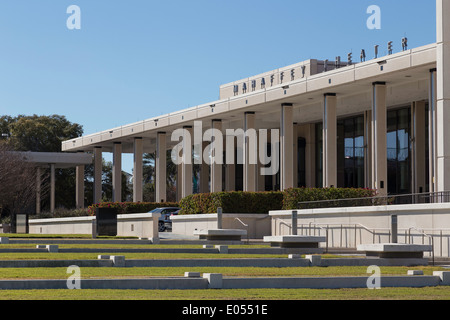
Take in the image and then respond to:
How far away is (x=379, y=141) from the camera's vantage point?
37281mm

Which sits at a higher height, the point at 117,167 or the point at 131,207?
the point at 117,167

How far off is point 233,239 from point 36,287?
56.5 ft

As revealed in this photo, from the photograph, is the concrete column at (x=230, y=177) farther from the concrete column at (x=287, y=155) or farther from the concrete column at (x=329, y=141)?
the concrete column at (x=329, y=141)

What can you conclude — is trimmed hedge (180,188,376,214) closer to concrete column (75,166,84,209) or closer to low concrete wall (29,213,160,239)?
low concrete wall (29,213,160,239)

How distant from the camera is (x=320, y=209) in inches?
1264

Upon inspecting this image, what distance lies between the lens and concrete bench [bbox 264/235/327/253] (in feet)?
84.7

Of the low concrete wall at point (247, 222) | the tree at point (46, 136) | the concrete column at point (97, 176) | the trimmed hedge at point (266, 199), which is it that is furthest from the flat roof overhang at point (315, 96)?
the tree at point (46, 136)

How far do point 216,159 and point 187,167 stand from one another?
17.2ft

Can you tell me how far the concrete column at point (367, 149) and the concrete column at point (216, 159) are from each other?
902cm

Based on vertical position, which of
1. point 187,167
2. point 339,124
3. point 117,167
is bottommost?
point 187,167

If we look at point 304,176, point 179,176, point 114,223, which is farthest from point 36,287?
point 179,176

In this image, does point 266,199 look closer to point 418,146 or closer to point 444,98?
point 418,146

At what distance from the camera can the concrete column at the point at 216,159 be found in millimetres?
50062

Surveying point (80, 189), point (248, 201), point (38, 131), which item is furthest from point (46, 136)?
point (248, 201)
